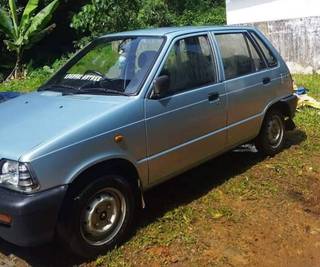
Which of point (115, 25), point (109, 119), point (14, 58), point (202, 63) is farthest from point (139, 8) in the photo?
point (109, 119)

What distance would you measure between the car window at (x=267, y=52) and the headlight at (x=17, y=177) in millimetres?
3577

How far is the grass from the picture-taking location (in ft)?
14.1

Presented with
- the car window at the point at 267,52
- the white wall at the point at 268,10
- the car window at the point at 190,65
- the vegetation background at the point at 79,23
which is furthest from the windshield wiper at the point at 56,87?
the white wall at the point at 268,10

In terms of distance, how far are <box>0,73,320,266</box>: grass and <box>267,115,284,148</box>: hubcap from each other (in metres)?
0.20

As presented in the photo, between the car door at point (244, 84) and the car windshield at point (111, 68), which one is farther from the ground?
the car windshield at point (111, 68)

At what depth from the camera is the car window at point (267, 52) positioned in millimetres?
6227

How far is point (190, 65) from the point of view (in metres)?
5.09

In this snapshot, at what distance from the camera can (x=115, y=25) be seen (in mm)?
15141

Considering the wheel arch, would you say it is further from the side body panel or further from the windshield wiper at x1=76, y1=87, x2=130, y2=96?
the side body panel

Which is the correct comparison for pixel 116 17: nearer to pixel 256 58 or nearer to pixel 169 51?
pixel 256 58

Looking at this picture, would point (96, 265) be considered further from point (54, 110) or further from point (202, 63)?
point (202, 63)

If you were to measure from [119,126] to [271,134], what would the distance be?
2.92 metres

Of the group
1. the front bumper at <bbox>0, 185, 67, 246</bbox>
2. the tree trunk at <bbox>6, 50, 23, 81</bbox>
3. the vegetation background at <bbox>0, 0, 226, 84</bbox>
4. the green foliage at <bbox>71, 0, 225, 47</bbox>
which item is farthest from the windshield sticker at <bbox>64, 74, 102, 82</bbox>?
the tree trunk at <bbox>6, 50, 23, 81</bbox>

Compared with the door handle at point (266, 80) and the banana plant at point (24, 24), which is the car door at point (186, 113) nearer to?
the door handle at point (266, 80)
